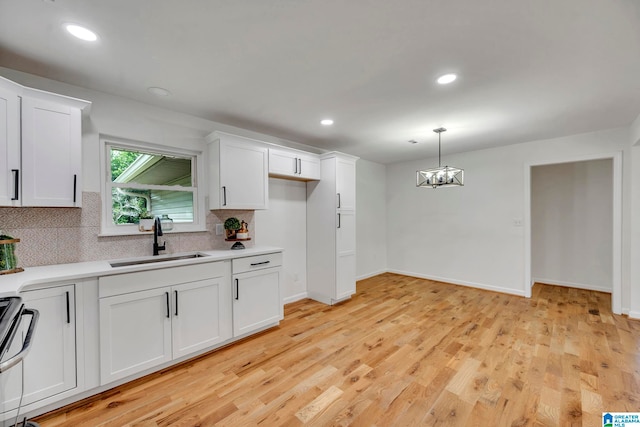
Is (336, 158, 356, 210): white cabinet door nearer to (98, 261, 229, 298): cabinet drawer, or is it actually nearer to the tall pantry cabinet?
the tall pantry cabinet

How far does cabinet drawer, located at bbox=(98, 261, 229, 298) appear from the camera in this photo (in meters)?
2.03

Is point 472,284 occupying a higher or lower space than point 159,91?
lower

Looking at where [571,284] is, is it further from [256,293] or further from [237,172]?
[237,172]

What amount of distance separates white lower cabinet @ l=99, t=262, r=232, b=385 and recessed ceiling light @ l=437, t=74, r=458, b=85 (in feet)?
8.36

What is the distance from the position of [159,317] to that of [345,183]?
9.28 ft

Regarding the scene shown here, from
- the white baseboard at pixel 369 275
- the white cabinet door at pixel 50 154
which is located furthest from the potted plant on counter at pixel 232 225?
the white baseboard at pixel 369 275

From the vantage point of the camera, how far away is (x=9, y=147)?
1826mm

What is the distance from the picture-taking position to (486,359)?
2492 millimetres

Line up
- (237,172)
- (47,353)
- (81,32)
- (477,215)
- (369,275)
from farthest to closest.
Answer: (369,275)
(477,215)
(237,172)
(47,353)
(81,32)

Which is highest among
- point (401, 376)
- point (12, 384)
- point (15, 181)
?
point (15, 181)

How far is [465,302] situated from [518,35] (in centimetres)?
353

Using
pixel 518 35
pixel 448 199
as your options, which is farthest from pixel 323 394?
pixel 448 199

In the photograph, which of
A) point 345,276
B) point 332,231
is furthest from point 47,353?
point 345,276

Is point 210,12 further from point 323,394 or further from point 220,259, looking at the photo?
point 323,394
